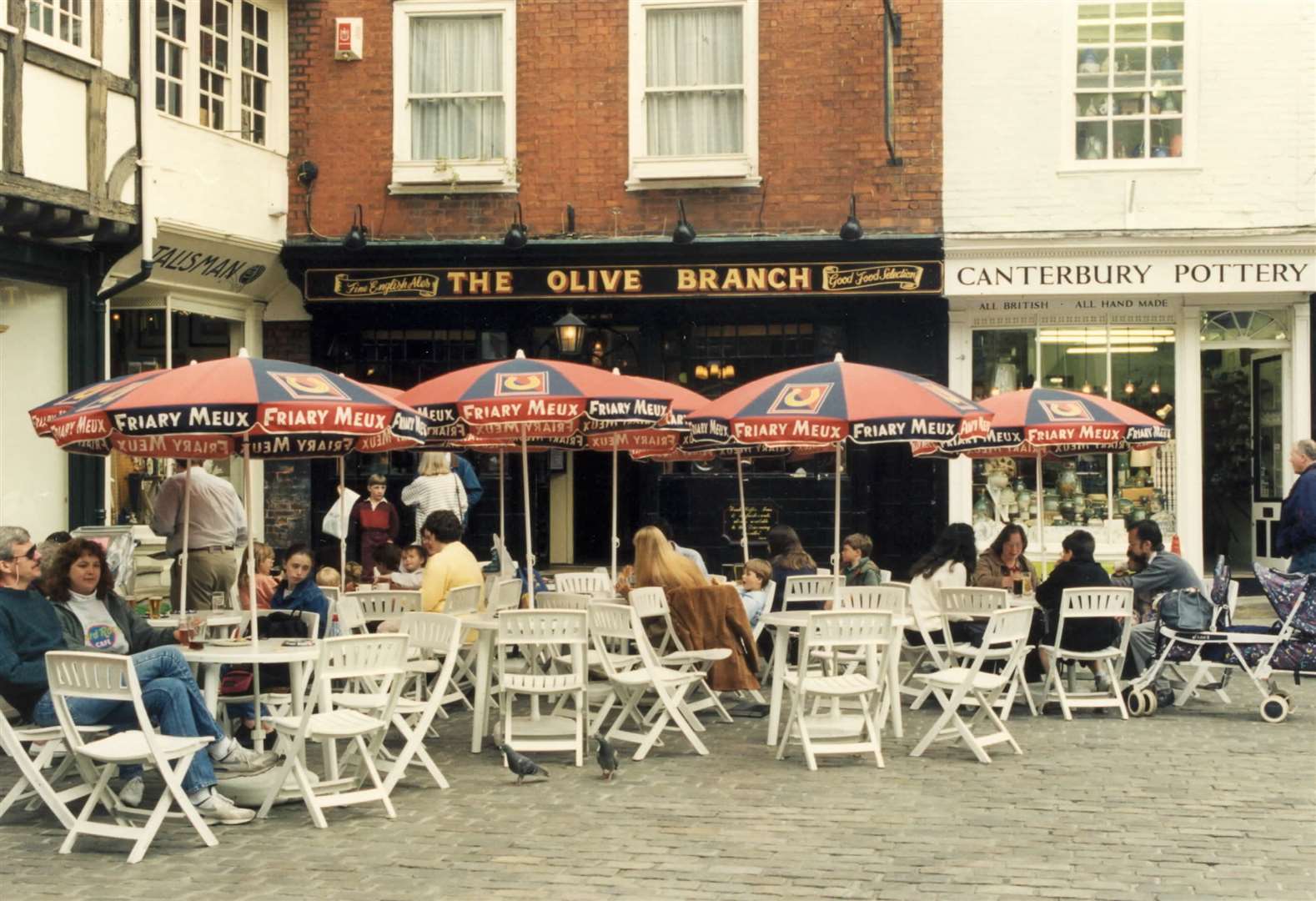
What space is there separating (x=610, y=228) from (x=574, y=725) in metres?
8.93

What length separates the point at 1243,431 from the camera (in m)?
19.1

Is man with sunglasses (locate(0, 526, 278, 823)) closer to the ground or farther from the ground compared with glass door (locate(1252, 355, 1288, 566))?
closer to the ground

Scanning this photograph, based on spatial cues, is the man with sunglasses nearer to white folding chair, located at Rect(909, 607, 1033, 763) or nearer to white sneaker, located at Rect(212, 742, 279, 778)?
white sneaker, located at Rect(212, 742, 279, 778)

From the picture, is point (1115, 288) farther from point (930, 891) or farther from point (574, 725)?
point (930, 891)

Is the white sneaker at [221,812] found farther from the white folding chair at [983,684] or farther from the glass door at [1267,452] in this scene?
the glass door at [1267,452]

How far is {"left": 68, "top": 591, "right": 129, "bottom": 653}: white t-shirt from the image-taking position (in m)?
8.96

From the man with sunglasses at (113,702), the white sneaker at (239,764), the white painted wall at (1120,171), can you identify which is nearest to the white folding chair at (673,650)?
the white sneaker at (239,764)

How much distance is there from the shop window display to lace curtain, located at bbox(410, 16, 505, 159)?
5948mm

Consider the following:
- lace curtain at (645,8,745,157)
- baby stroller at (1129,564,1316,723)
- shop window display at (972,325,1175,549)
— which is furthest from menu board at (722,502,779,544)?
baby stroller at (1129,564,1316,723)

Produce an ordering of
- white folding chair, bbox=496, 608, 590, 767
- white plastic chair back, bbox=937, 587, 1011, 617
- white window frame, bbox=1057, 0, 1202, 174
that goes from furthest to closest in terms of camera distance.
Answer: white window frame, bbox=1057, 0, 1202, 174 < white plastic chair back, bbox=937, 587, 1011, 617 < white folding chair, bbox=496, 608, 590, 767

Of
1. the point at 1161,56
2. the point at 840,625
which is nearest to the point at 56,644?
the point at 840,625

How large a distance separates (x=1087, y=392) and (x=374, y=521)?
7.75 metres

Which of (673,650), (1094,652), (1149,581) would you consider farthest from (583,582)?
(1149,581)

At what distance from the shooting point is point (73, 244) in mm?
15508
